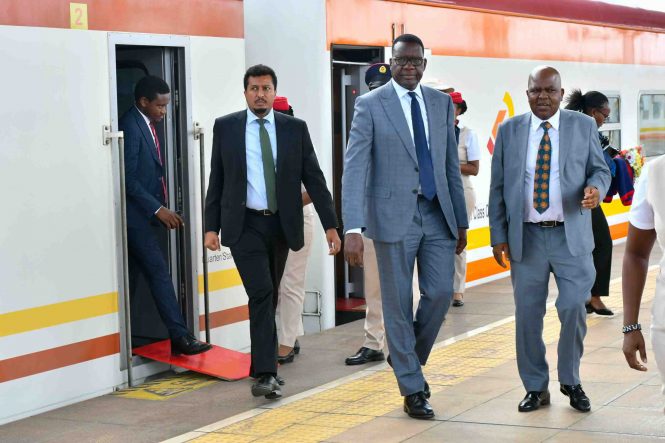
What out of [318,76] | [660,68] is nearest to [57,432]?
[318,76]

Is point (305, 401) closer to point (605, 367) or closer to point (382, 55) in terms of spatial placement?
point (605, 367)

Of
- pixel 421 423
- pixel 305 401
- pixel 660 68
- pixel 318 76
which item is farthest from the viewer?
pixel 660 68

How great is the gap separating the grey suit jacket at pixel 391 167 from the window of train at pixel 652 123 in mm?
10985

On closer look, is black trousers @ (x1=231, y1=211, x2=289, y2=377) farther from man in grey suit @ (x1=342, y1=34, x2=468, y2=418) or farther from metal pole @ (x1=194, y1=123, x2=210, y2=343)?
metal pole @ (x1=194, y1=123, x2=210, y2=343)

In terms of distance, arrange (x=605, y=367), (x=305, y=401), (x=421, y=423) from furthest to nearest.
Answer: (x=605, y=367) → (x=305, y=401) → (x=421, y=423)

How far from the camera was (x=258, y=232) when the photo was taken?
7.08 meters

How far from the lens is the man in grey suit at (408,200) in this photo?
6.36 metres

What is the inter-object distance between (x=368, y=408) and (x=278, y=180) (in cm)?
142

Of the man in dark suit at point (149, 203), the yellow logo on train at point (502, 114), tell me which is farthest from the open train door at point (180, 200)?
the yellow logo on train at point (502, 114)

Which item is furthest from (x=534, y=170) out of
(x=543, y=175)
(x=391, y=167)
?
(x=391, y=167)

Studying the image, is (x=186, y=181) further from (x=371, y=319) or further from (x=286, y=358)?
(x=371, y=319)

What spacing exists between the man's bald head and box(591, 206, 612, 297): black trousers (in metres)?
3.28

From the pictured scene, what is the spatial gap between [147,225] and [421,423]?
245 cm

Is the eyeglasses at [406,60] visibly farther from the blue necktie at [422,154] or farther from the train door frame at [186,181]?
the train door frame at [186,181]
